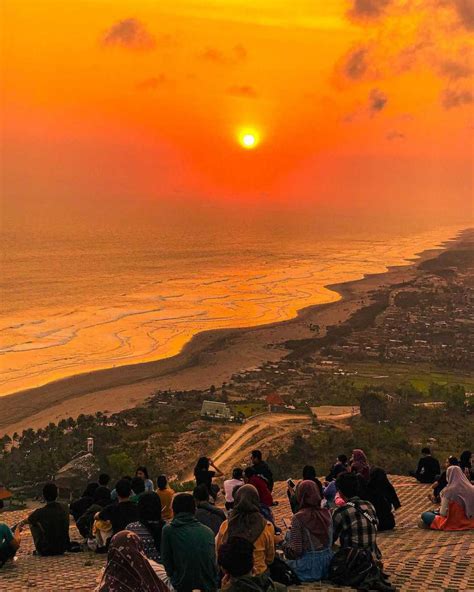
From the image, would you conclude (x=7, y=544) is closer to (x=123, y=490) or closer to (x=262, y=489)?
(x=123, y=490)

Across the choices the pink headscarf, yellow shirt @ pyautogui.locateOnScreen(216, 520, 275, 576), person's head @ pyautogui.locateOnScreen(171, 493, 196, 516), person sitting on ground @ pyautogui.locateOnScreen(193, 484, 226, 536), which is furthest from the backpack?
the pink headscarf

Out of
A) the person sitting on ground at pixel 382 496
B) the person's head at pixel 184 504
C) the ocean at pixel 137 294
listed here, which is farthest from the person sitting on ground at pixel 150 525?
the ocean at pixel 137 294

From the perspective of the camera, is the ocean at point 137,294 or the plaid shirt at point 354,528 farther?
the ocean at point 137,294

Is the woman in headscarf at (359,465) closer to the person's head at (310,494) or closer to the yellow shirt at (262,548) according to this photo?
the person's head at (310,494)

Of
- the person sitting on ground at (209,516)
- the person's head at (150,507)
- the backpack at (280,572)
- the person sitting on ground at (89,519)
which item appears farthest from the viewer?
the person sitting on ground at (89,519)

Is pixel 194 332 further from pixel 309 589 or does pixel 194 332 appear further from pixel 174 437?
pixel 309 589
